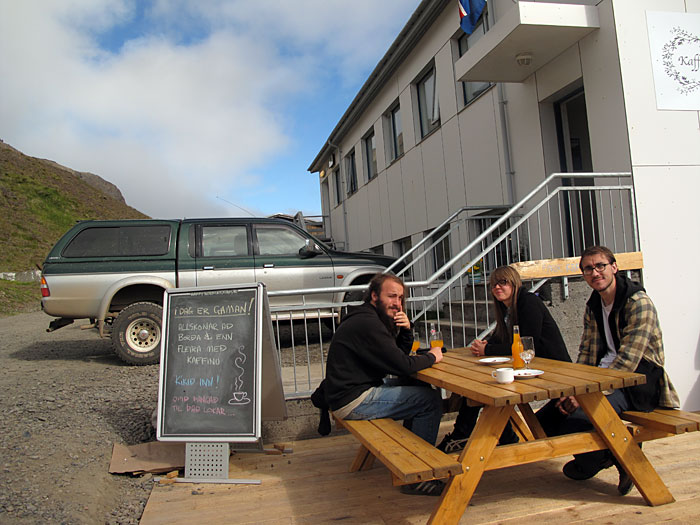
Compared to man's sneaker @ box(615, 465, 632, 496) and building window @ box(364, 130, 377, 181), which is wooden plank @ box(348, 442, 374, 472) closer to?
man's sneaker @ box(615, 465, 632, 496)

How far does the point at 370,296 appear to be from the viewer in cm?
359

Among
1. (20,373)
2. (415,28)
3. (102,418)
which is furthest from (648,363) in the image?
(415,28)

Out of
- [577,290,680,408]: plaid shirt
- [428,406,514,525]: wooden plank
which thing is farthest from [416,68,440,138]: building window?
[428,406,514,525]: wooden plank

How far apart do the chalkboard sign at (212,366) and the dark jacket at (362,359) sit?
2.34ft

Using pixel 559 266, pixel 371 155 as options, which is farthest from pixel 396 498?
pixel 371 155

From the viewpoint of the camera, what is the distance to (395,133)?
13547 millimetres

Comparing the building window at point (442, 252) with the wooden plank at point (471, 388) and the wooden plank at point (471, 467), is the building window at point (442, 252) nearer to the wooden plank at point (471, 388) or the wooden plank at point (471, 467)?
the wooden plank at point (471, 388)

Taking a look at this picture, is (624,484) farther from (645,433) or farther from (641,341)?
(641,341)

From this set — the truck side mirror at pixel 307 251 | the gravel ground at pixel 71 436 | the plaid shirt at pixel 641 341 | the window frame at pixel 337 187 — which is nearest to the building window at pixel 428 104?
the truck side mirror at pixel 307 251

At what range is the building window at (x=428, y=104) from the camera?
10.7 meters

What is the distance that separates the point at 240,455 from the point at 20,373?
161 inches

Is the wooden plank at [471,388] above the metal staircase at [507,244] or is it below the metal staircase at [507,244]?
below

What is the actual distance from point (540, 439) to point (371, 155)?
13.3 metres

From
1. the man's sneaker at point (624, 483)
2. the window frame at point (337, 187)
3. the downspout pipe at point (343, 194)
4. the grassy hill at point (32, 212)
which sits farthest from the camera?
the grassy hill at point (32, 212)
